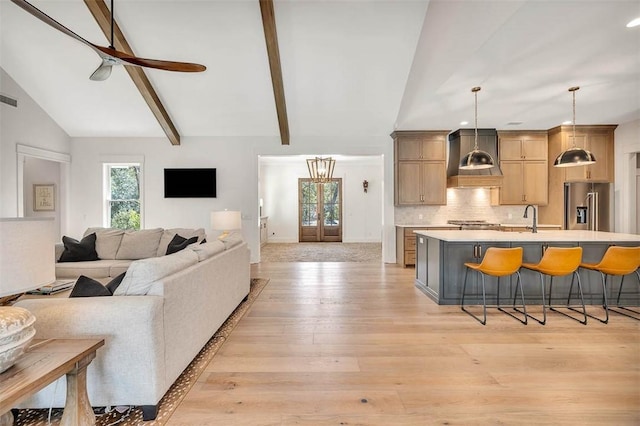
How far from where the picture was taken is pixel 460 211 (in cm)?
690

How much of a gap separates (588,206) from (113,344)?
7755 millimetres

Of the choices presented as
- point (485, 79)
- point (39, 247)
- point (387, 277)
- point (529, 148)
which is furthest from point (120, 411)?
point (529, 148)

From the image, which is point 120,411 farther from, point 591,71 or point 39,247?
point 591,71

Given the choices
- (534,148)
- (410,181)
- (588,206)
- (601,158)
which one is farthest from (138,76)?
(601,158)

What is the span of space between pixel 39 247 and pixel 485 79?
461cm

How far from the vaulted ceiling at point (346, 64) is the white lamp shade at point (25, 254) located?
3.58 m

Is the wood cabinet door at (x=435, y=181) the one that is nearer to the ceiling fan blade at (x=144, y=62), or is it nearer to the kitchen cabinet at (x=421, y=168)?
the kitchen cabinet at (x=421, y=168)

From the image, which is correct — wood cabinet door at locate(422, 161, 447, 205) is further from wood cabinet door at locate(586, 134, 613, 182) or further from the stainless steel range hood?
wood cabinet door at locate(586, 134, 613, 182)

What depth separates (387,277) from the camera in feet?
18.3

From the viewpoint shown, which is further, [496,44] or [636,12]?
[496,44]

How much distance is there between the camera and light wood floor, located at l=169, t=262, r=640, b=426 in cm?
195

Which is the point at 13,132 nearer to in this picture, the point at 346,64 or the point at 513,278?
the point at 346,64

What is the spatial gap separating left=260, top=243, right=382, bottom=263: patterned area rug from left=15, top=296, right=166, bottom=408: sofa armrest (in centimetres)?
554

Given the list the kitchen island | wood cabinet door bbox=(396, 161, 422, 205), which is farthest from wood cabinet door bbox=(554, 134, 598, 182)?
wood cabinet door bbox=(396, 161, 422, 205)
